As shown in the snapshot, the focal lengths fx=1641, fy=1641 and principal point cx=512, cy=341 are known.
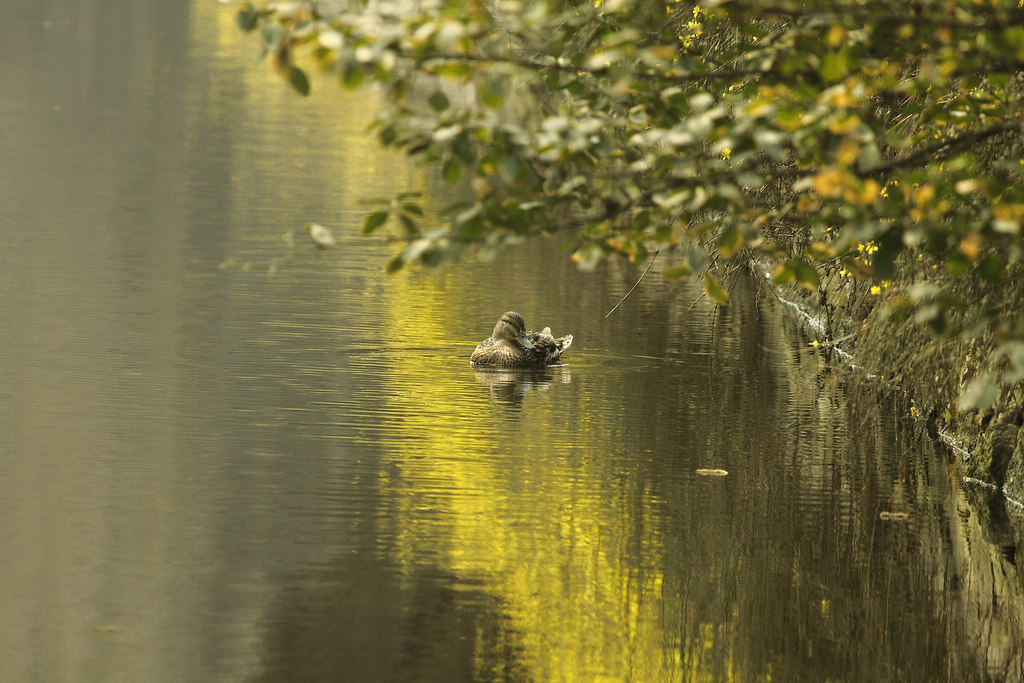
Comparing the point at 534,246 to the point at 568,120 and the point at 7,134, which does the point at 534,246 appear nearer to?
the point at 7,134

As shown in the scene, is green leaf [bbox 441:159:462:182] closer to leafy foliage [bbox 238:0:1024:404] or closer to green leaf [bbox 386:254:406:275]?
leafy foliage [bbox 238:0:1024:404]

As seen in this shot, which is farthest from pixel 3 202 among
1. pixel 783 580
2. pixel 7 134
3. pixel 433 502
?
pixel 783 580

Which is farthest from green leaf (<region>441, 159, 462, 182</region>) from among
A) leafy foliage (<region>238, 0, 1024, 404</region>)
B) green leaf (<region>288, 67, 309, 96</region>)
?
green leaf (<region>288, 67, 309, 96</region>)

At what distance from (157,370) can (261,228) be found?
9.00m

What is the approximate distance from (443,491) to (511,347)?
466cm

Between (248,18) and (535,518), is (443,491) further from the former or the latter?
(248,18)

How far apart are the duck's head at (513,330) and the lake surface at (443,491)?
0.39 metres

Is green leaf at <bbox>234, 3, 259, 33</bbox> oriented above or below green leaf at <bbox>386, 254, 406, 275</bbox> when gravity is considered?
above

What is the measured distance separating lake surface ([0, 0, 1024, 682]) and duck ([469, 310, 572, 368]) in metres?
0.22

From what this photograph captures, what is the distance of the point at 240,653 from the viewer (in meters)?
8.34

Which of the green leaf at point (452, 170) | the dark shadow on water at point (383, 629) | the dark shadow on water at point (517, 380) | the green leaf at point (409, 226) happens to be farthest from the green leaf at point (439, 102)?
the dark shadow on water at point (517, 380)

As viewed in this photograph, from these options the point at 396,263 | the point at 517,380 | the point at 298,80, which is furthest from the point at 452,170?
the point at 517,380

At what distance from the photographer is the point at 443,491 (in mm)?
11352

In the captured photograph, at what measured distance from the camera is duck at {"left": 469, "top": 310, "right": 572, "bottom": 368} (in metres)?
15.8
